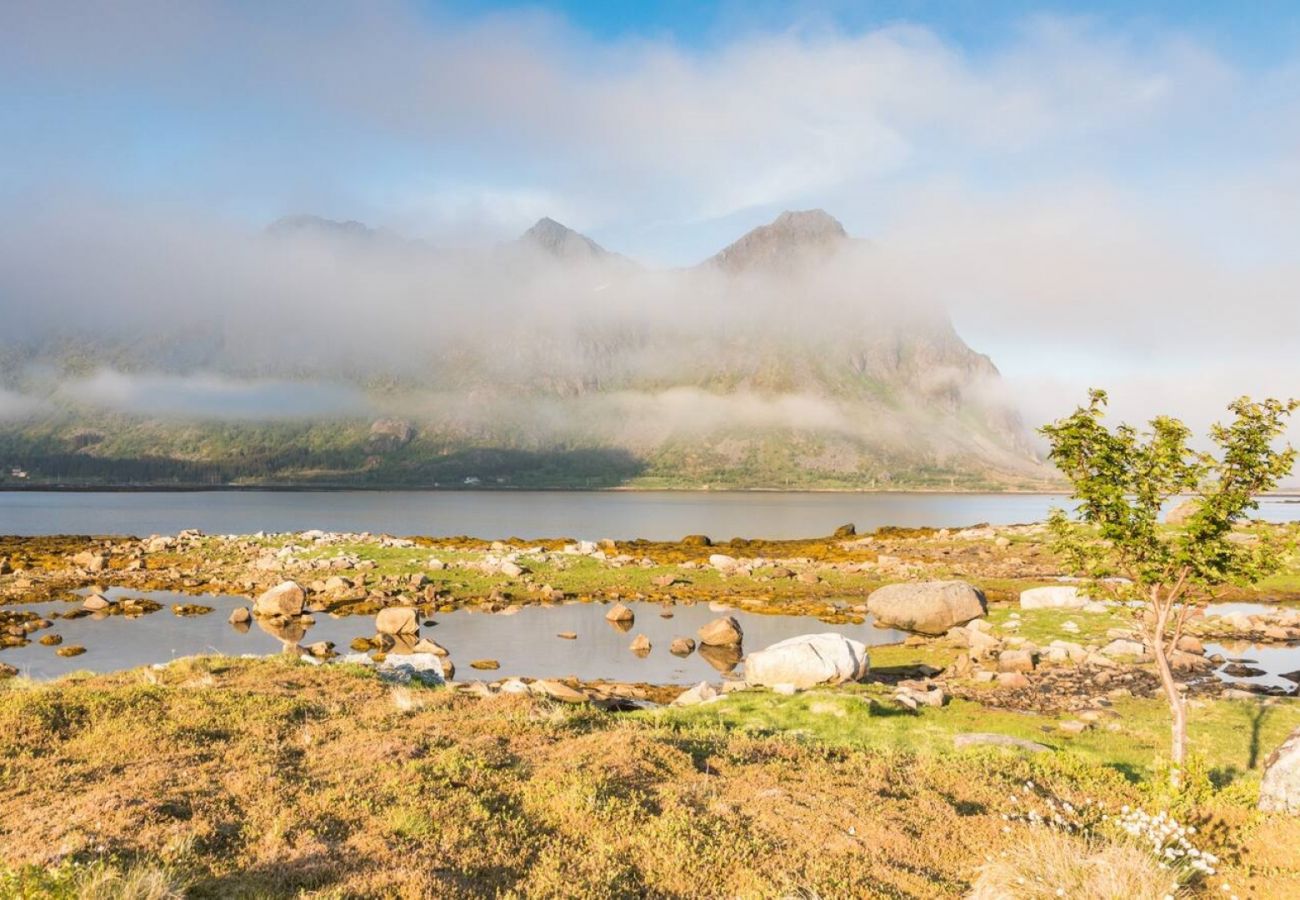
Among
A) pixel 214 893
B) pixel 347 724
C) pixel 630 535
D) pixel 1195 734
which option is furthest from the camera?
pixel 630 535

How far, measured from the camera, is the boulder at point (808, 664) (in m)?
31.0

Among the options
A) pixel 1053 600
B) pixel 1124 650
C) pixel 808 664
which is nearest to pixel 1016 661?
pixel 1124 650

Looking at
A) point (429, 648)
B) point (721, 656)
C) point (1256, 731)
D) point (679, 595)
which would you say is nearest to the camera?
point (1256, 731)

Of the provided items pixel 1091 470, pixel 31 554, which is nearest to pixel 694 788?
pixel 1091 470

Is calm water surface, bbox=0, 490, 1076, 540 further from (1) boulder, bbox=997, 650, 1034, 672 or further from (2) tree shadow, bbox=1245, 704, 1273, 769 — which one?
(2) tree shadow, bbox=1245, 704, 1273, 769

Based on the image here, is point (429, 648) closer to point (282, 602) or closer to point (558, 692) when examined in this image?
point (558, 692)

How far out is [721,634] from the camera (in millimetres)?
42875

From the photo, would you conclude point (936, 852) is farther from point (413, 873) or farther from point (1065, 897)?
point (413, 873)

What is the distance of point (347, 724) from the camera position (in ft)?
55.5

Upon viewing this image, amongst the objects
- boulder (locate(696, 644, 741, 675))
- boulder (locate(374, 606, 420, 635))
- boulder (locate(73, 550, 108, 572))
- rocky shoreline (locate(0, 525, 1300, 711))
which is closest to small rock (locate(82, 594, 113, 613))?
rocky shoreline (locate(0, 525, 1300, 711))

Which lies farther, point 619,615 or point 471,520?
point 471,520

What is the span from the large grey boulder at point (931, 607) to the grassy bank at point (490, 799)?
25266mm

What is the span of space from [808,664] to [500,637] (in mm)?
20099

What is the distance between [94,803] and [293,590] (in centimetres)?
4022
